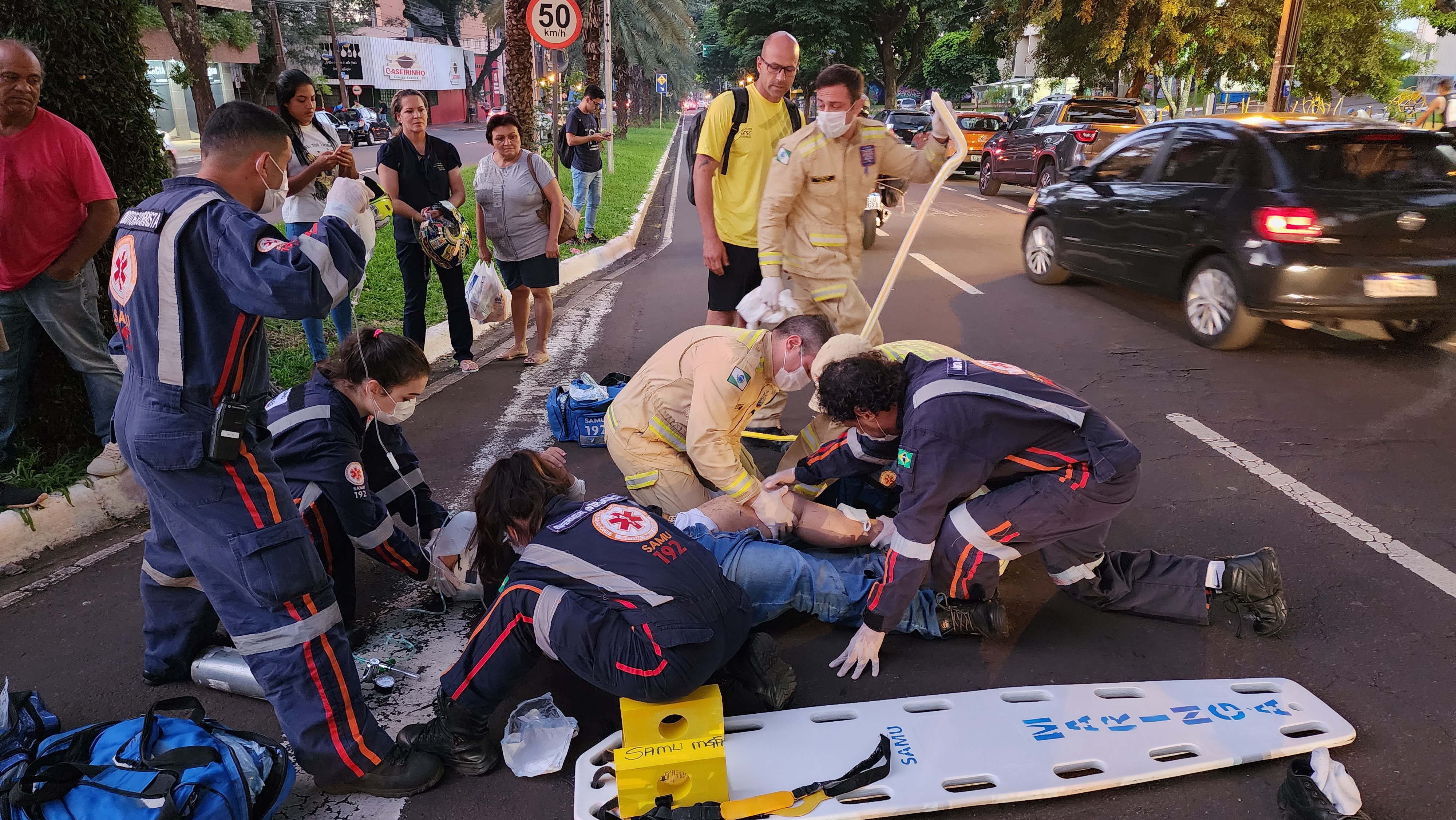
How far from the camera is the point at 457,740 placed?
261 cm

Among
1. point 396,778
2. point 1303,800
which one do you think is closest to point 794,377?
point 396,778

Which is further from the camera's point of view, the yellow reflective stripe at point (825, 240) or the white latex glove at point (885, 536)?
the yellow reflective stripe at point (825, 240)

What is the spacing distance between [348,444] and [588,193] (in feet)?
31.0

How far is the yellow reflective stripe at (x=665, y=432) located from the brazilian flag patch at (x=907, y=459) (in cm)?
119

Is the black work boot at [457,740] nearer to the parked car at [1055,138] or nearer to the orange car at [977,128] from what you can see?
the parked car at [1055,138]

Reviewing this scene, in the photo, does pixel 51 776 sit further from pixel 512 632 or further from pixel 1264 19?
pixel 1264 19

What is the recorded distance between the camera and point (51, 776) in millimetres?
2086

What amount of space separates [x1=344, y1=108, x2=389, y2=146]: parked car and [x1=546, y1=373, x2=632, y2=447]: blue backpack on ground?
27618 millimetres

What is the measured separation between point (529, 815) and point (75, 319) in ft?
11.3

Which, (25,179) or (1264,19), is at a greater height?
(1264,19)

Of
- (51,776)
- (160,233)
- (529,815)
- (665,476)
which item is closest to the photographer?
(51,776)

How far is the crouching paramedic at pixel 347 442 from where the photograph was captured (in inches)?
121

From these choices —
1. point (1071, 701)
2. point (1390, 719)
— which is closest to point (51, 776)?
point (1071, 701)

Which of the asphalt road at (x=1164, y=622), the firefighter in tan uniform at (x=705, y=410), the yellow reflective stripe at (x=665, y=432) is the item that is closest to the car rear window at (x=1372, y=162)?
the asphalt road at (x=1164, y=622)
